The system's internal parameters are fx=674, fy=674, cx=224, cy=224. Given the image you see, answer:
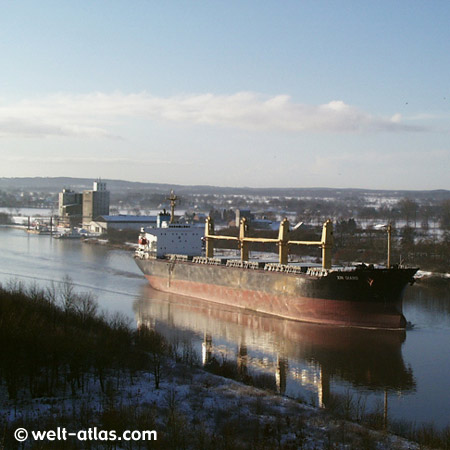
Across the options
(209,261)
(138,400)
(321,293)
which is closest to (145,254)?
(209,261)

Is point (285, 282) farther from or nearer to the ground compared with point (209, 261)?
nearer to the ground

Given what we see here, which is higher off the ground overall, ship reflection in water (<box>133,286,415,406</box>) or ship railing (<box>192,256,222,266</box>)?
ship railing (<box>192,256,222,266</box>)

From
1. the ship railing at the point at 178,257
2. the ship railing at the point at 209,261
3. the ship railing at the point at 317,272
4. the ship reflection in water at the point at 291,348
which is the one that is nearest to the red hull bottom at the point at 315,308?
the ship reflection in water at the point at 291,348

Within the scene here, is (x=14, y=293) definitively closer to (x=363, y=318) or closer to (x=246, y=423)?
(x=246, y=423)

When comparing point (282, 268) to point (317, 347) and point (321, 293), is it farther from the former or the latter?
point (317, 347)

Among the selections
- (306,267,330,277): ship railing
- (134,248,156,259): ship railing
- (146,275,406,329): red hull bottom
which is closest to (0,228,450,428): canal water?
(146,275,406,329): red hull bottom

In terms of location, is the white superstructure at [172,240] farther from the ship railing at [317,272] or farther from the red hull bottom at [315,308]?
the ship railing at [317,272]

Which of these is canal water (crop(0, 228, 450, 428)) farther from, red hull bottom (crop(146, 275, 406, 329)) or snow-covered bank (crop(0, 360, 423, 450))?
snow-covered bank (crop(0, 360, 423, 450))
